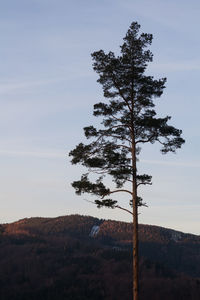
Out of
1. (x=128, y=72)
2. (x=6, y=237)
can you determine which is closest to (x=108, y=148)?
(x=128, y=72)

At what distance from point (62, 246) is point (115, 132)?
156 metres

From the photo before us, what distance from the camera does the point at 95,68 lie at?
83.4 ft

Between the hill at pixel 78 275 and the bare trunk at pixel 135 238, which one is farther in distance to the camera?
the hill at pixel 78 275

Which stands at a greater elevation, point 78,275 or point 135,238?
point 135,238

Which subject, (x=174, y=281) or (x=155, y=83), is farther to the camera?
(x=174, y=281)

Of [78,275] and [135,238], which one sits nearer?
[135,238]

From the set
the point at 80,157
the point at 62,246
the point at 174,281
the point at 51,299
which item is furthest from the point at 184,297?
the point at 62,246

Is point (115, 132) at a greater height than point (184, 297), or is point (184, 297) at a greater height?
point (115, 132)

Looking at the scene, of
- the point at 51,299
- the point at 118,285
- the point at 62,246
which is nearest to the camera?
the point at 51,299

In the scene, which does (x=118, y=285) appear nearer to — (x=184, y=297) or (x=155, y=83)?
(x=184, y=297)

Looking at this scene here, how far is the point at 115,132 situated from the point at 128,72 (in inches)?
140

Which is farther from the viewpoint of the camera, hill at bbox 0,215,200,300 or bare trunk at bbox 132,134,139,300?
hill at bbox 0,215,200,300

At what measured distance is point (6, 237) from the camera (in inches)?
7520

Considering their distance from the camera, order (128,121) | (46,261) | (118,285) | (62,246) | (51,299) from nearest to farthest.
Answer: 1. (128,121)
2. (51,299)
3. (118,285)
4. (46,261)
5. (62,246)
